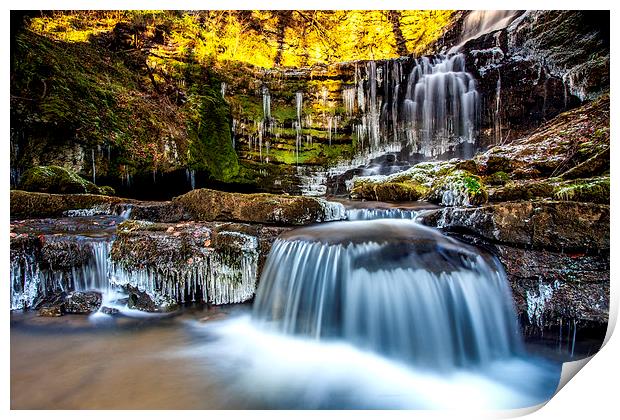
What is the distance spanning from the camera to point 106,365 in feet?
8.79

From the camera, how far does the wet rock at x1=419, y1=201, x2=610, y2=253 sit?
2781 millimetres

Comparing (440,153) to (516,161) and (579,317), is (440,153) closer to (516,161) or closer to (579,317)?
(516,161)

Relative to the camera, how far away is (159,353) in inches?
113

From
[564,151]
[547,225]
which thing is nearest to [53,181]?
[547,225]

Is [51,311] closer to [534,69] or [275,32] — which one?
[275,32]

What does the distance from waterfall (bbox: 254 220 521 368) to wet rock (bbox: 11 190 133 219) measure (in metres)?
3.73

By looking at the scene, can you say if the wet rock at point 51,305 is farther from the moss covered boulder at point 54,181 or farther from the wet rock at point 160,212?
the moss covered boulder at point 54,181

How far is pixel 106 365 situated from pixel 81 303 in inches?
45.6

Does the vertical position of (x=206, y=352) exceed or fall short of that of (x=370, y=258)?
it falls short

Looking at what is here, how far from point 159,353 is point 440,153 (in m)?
7.82

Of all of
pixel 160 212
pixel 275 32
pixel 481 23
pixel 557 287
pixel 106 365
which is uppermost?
pixel 275 32

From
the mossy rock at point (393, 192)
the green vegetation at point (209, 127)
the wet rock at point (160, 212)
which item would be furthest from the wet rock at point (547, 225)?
the green vegetation at point (209, 127)
